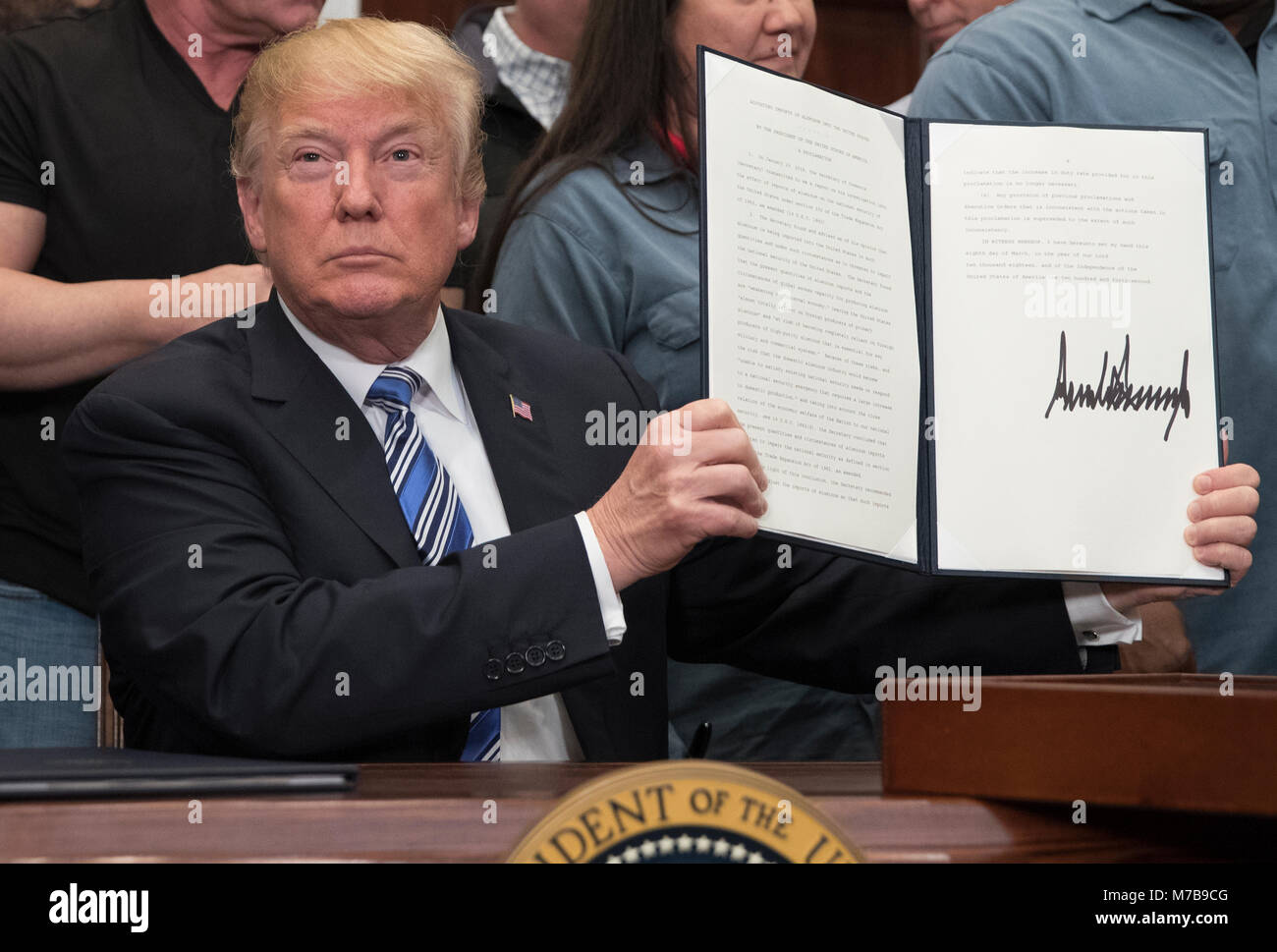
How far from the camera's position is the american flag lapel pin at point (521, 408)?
185 cm

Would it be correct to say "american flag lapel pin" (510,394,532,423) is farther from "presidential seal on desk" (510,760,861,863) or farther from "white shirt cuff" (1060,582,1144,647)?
"presidential seal on desk" (510,760,861,863)

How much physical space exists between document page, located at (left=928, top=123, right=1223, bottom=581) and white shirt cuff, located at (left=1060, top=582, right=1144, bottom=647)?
12 centimetres

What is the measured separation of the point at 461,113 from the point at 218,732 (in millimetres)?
776

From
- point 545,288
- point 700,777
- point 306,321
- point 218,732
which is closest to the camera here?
point 700,777

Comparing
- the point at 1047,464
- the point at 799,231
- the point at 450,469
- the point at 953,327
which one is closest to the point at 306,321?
the point at 450,469

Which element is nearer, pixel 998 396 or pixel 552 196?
pixel 998 396

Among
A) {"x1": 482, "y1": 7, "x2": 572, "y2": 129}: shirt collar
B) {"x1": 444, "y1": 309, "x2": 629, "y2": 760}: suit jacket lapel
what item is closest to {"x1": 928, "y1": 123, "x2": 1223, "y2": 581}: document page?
{"x1": 444, "y1": 309, "x2": 629, "y2": 760}: suit jacket lapel

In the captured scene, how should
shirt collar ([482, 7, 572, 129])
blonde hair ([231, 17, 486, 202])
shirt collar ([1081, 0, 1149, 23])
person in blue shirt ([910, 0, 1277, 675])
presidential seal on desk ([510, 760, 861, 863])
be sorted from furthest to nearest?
shirt collar ([482, 7, 572, 129])
shirt collar ([1081, 0, 1149, 23])
person in blue shirt ([910, 0, 1277, 675])
blonde hair ([231, 17, 486, 202])
presidential seal on desk ([510, 760, 861, 863])

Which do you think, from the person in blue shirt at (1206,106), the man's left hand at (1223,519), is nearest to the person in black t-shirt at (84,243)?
the person in blue shirt at (1206,106)

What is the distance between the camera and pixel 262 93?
1788 mm

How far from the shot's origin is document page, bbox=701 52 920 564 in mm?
1506

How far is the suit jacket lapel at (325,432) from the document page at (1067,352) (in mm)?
573

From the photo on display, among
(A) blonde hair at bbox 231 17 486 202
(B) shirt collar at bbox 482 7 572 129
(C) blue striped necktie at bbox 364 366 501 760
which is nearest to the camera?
(C) blue striped necktie at bbox 364 366 501 760
